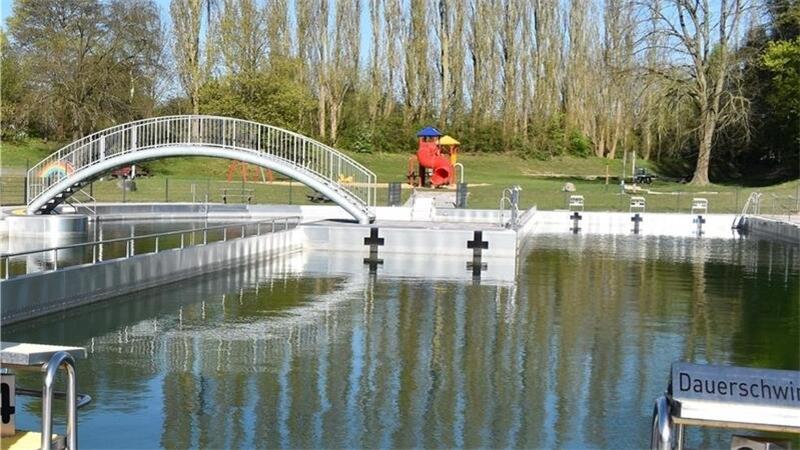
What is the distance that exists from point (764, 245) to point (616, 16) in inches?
1554

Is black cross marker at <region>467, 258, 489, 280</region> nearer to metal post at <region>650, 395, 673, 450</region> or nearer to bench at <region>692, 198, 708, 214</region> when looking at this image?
metal post at <region>650, 395, 673, 450</region>

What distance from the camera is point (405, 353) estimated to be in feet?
41.7

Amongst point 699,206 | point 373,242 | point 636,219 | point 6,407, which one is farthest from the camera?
point 699,206

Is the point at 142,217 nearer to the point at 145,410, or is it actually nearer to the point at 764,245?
the point at 764,245

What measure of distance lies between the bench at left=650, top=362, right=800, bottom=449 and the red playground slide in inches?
1603

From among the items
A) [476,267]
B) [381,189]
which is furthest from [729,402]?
[381,189]

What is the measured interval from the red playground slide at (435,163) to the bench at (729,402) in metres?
40.7

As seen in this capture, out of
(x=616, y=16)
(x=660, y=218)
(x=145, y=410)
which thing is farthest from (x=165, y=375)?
(x=616, y=16)

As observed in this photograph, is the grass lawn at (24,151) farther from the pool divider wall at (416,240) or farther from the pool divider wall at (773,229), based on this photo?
the pool divider wall at (773,229)

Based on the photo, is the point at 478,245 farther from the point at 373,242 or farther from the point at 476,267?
the point at 373,242

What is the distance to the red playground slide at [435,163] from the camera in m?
45.9

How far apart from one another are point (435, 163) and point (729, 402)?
4101 cm

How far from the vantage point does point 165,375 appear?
1104 cm

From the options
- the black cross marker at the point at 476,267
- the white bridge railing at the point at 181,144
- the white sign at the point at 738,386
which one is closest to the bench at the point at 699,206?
the white bridge railing at the point at 181,144
